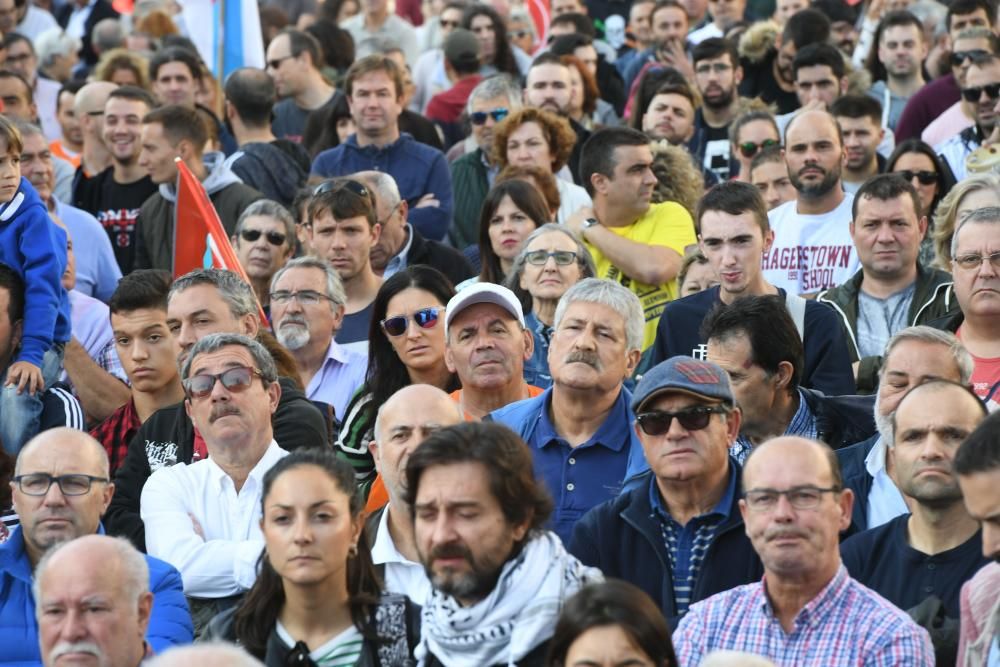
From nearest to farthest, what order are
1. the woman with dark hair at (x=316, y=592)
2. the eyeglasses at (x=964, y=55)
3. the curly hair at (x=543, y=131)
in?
the woman with dark hair at (x=316, y=592) → the curly hair at (x=543, y=131) → the eyeglasses at (x=964, y=55)

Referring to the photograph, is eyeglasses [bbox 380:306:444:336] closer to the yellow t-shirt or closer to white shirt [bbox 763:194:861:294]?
the yellow t-shirt

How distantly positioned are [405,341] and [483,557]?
2632 millimetres

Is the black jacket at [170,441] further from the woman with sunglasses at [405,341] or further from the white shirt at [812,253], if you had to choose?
the white shirt at [812,253]

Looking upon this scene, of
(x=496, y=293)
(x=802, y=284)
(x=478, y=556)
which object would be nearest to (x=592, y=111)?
(x=802, y=284)

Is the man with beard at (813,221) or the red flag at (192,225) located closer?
the man with beard at (813,221)

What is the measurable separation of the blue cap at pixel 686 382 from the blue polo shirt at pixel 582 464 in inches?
24.3

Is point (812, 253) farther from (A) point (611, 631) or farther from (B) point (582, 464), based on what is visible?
(A) point (611, 631)

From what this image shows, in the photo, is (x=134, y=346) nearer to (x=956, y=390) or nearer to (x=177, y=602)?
(x=177, y=602)

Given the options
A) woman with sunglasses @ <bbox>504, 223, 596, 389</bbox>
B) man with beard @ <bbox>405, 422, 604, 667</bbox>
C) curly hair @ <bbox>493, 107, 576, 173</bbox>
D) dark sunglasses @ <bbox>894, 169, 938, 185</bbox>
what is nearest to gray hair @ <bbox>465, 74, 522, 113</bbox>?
curly hair @ <bbox>493, 107, 576, 173</bbox>

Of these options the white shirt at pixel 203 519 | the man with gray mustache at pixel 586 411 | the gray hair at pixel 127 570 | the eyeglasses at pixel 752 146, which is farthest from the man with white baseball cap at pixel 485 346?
the eyeglasses at pixel 752 146

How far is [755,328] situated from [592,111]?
5.96 metres

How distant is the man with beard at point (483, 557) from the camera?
5250mm


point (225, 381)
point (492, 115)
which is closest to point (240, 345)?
point (225, 381)

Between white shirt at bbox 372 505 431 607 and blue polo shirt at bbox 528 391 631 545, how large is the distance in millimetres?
645
